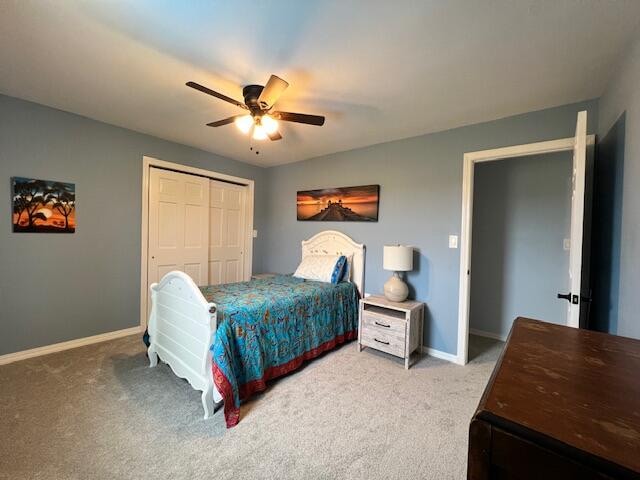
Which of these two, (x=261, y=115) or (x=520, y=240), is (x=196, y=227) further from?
(x=520, y=240)

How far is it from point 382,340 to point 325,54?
8.15 feet

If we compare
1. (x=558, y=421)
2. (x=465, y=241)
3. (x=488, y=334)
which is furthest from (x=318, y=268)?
(x=558, y=421)

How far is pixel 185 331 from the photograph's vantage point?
6.96ft

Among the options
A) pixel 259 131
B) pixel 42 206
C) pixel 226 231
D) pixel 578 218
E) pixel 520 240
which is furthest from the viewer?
pixel 226 231

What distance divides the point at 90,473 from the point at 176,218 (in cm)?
270

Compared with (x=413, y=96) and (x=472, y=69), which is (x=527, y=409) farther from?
(x=413, y=96)

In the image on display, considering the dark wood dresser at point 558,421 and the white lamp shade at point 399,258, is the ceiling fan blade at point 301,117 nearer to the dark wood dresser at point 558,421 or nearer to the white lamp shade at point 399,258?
the white lamp shade at point 399,258

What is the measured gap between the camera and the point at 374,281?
341cm

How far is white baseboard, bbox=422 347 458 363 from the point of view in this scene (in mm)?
2859

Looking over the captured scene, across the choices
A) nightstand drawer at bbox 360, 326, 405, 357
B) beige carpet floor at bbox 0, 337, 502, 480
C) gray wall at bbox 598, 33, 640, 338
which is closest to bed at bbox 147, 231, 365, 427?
beige carpet floor at bbox 0, 337, 502, 480

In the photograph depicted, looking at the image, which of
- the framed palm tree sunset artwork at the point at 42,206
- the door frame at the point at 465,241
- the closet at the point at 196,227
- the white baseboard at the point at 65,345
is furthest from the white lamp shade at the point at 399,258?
the framed palm tree sunset artwork at the point at 42,206

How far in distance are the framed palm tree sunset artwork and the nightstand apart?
122 inches

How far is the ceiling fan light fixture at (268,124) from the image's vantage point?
2.18m

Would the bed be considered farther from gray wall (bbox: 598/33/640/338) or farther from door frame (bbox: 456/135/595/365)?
gray wall (bbox: 598/33/640/338)
